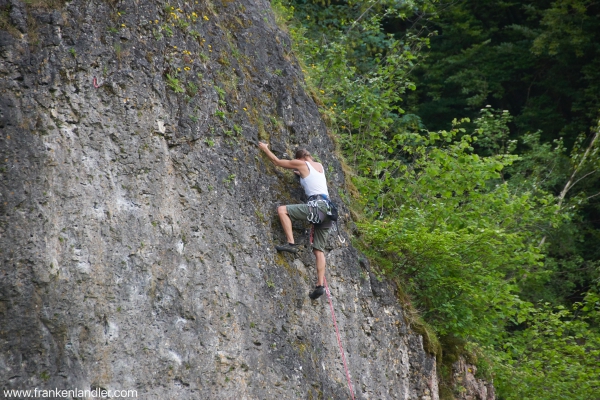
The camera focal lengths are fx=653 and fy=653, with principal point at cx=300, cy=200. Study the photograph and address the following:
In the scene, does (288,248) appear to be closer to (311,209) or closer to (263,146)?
(311,209)

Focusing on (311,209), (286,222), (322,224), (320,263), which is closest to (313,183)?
(311,209)

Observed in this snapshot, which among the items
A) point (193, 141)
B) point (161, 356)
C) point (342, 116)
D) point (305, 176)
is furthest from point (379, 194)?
point (161, 356)

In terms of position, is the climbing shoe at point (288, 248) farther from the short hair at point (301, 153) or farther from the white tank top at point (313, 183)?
the short hair at point (301, 153)

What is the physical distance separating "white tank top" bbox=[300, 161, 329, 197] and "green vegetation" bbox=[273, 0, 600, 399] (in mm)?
2299

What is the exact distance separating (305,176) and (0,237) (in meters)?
4.01

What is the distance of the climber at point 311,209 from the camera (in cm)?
869

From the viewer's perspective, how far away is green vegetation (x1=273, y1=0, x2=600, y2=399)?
11633 mm

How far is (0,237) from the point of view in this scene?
6.30m

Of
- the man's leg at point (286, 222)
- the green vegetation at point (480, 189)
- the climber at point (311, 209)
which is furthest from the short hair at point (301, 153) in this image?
the green vegetation at point (480, 189)

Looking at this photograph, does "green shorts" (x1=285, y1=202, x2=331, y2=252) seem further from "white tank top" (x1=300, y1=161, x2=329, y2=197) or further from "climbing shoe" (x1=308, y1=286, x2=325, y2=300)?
"climbing shoe" (x1=308, y1=286, x2=325, y2=300)

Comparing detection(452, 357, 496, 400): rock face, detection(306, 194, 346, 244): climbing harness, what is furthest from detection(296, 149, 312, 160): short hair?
detection(452, 357, 496, 400): rock face

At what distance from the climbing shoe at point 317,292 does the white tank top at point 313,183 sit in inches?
49.8

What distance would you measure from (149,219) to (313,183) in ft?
→ 8.25

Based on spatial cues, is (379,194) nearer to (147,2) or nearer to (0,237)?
(147,2)
